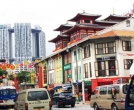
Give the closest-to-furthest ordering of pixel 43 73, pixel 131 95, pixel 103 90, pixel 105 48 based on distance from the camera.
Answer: pixel 131 95
pixel 103 90
pixel 105 48
pixel 43 73

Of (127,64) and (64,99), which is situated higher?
(127,64)

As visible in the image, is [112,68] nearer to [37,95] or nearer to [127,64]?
[127,64]

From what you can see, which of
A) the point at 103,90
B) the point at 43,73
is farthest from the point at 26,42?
the point at 103,90

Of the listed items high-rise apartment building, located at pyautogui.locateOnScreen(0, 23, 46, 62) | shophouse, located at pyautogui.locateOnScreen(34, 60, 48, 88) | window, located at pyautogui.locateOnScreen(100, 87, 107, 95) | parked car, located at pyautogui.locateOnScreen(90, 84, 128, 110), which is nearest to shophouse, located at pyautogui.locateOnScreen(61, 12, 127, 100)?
shophouse, located at pyautogui.locateOnScreen(34, 60, 48, 88)

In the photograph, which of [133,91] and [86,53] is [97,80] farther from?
[133,91]

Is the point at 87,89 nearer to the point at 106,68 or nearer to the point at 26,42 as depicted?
the point at 106,68

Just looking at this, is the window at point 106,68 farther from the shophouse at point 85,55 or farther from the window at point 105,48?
the window at point 105,48

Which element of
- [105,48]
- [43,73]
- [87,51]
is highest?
[105,48]

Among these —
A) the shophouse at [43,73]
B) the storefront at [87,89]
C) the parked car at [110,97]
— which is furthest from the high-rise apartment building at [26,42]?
the parked car at [110,97]

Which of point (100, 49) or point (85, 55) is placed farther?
point (85, 55)

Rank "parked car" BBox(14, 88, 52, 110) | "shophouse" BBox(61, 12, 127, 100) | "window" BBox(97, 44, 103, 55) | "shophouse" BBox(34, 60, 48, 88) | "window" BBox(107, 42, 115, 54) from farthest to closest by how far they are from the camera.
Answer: "shophouse" BBox(34, 60, 48, 88) → "shophouse" BBox(61, 12, 127, 100) → "window" BBox(97, 44, 103, 55) → "window" BBox(107, 42, 115, 54) → "parked car" BBox(14, 88, 52, 110)

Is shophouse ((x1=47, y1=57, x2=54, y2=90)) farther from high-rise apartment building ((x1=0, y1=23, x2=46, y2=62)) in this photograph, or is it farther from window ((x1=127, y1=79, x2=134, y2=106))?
high-rise apartment building ((x1=0, y1=23, x2=46, y2=62))

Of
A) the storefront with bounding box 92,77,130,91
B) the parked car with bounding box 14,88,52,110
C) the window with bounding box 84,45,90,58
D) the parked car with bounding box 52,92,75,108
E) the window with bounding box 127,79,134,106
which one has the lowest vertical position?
the parked car with bounding box 52,92,75,108

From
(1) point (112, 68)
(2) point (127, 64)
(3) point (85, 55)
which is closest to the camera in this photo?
(1) point (112, 68)
